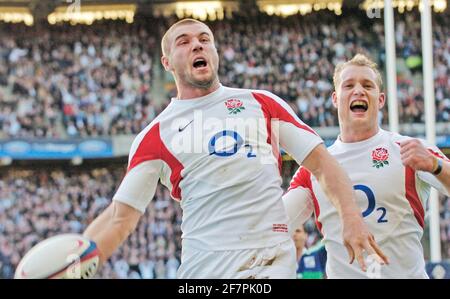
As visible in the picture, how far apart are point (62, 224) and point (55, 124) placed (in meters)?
3.14

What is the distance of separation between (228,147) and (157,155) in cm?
38

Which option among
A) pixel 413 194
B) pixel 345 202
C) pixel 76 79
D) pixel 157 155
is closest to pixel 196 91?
pixel 157 155

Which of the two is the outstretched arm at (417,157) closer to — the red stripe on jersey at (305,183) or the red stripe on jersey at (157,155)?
the red stripe on jersey at (305,183)

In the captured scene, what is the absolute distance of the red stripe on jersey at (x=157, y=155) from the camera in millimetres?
4445

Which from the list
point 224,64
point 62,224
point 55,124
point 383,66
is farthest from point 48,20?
point 383,66

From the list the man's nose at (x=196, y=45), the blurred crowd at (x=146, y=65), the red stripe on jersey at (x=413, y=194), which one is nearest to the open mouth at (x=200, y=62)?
the man's nose at (x=196, y=45)

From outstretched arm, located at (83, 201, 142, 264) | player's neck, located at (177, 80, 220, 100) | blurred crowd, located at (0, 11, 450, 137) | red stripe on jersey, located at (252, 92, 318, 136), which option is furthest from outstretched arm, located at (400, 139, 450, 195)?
blurred crowd, located at (0, 11, 450, 137)

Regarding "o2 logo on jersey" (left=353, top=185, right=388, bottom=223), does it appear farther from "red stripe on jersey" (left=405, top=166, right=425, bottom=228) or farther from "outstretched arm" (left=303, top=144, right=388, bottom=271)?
"outstretched arm" (left=303, top=144, right=388, bottom=271)

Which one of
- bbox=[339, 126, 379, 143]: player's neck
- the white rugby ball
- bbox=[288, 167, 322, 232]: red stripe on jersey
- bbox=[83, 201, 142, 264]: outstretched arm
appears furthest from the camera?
bbox=[339, 126, 379, 143]: player's neck

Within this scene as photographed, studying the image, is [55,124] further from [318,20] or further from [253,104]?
[253,104]

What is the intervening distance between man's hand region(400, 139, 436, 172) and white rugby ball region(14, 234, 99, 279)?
161 cm

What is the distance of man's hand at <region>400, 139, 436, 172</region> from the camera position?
4359mm

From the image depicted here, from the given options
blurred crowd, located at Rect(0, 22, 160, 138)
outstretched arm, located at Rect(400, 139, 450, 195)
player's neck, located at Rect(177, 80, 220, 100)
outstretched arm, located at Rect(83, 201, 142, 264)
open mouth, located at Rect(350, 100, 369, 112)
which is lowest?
outstretched arm, located at Rect(83, 201, 142, 264)

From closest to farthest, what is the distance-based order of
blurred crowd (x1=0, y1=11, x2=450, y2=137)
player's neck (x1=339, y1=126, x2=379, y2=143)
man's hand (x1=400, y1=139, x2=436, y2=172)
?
man's hand (x1=400, y1=139, x2=436, y2=172) < player's neck (x1=339, y1=126, x2=379, y2=143) < blurred crowd (x1=0, y1=11, x2=450, y2=137)
